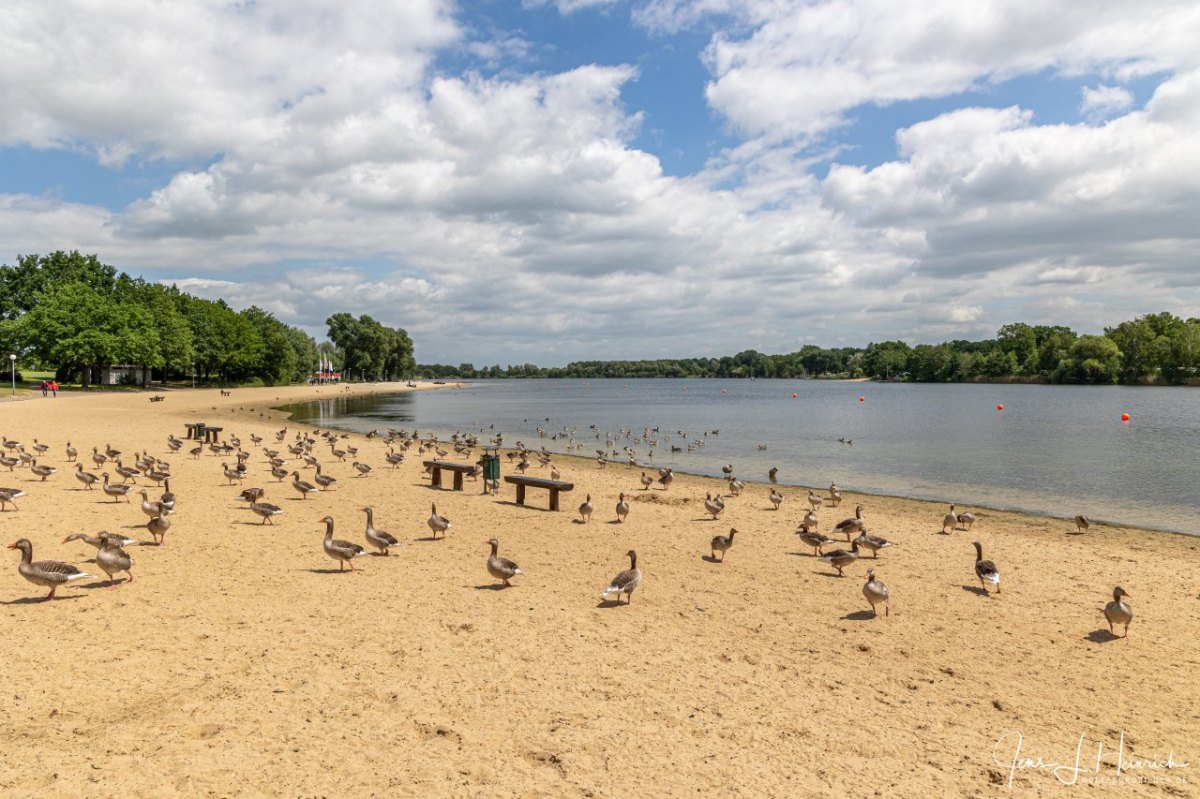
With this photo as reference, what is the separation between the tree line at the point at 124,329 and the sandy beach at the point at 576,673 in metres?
77.7

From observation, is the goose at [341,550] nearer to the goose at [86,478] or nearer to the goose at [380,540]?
the goose at [380,540]

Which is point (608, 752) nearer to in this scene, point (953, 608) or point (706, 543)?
point (953, 608)

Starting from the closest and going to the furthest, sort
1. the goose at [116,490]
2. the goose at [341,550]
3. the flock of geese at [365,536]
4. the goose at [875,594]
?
the flock of geese at [365,536], the goose at [875,594], the goose at [341,550], the goose at [116,490]

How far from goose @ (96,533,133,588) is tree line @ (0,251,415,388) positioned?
81.9 meters

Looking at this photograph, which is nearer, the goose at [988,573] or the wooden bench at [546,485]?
the goose at [988,573]

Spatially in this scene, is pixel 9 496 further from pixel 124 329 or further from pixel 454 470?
pixel 124 329

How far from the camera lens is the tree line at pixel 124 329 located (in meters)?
76.5

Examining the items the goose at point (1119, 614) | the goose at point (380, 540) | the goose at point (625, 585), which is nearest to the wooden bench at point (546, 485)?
the goose at point (380, 540)

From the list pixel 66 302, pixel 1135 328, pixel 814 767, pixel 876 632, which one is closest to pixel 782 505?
pixel 876 632

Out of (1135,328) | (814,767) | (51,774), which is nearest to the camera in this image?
(51,774)

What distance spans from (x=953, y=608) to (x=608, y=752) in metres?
7.86

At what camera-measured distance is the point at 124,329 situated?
80750 millimetres

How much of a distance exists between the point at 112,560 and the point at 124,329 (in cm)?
8654

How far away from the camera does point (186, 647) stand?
27.8 ft
